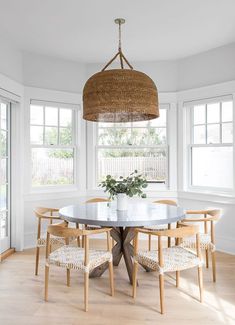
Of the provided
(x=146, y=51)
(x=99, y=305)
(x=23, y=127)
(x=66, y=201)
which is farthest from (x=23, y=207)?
(x=146, y=51)

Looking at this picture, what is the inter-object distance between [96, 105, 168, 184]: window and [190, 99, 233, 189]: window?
49 cm

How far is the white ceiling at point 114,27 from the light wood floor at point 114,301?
2962 millimetres

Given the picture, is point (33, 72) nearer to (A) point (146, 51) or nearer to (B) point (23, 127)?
(B) point (23, 127)

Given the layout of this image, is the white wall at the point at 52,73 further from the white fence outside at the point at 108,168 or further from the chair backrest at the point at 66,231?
the chair backrest at the point at 66,231

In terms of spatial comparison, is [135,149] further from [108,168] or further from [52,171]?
[52,171]

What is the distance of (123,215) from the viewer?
11.6ft

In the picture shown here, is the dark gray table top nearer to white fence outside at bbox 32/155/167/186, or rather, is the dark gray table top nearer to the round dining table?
the round dining table

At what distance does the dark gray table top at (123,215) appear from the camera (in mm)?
3254

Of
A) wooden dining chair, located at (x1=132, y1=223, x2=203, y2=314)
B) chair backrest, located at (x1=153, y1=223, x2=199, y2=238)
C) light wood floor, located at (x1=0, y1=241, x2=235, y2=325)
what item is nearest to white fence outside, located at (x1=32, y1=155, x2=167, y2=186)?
light wood floor, located at (x1=0, y1=241, x2=235, y2=325)

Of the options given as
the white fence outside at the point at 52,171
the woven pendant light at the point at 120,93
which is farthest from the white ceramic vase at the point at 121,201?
the white fence outside at the point at 52,171

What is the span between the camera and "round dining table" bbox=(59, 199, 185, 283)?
3265mm

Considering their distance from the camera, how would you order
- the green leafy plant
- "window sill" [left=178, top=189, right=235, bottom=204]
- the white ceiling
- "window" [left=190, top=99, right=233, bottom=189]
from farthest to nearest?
"window" [left=190, top=99, right=233, bottom=189] → "window sill" [left=178, top=189, right=235, bottom=204] → the green leafy plant → the white ceiling

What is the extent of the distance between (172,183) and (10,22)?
10.9 feet

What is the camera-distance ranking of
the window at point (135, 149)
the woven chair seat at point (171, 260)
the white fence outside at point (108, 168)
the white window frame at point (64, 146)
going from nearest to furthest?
the woven chair seat at point (171, 260) < the white window frame at point (64, 146) < the white fence outside at point (108, 168) < the window at point (135, 149)
